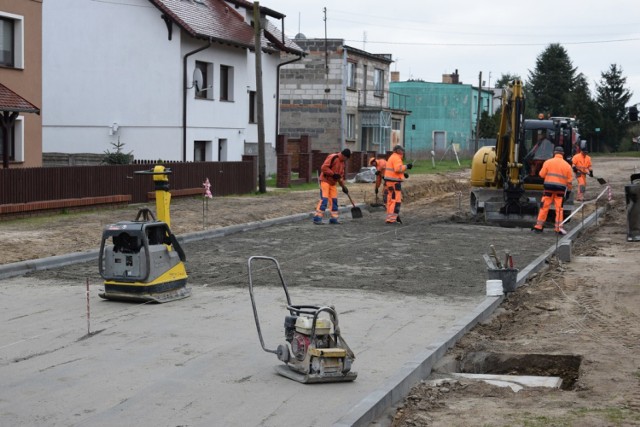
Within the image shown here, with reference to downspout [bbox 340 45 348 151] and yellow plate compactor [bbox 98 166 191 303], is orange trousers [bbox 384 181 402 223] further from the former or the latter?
downspout [bbox 340 45 348 151]

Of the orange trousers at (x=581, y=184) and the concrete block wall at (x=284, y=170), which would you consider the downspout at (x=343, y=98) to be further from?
the orange trousers at (x=581, y=184)

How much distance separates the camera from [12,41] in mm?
27797

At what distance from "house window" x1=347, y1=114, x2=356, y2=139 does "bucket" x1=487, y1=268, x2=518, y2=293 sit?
140 ft

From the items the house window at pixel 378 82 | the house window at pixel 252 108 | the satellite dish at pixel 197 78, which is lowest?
the house window at pixel 252 108

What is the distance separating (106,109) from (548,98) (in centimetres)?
7736

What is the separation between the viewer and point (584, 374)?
9477 millimetres

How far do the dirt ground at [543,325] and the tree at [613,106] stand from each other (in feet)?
238

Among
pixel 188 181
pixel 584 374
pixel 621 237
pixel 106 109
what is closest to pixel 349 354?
pixel 584 374

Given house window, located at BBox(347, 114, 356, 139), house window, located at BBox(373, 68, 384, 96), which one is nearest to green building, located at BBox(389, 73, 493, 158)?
house window, located at BBox(373, 68, 384, 96)

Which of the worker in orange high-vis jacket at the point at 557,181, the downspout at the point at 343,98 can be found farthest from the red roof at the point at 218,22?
the worker in orange high-vis jacket at the point at 557,181

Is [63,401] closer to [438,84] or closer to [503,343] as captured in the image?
[503,343]

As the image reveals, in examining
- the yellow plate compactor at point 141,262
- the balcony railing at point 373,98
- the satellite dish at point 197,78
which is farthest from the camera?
the balcony railing at point 373,98

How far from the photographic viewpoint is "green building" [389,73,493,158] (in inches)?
3236

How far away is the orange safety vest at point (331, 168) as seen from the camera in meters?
24.7
